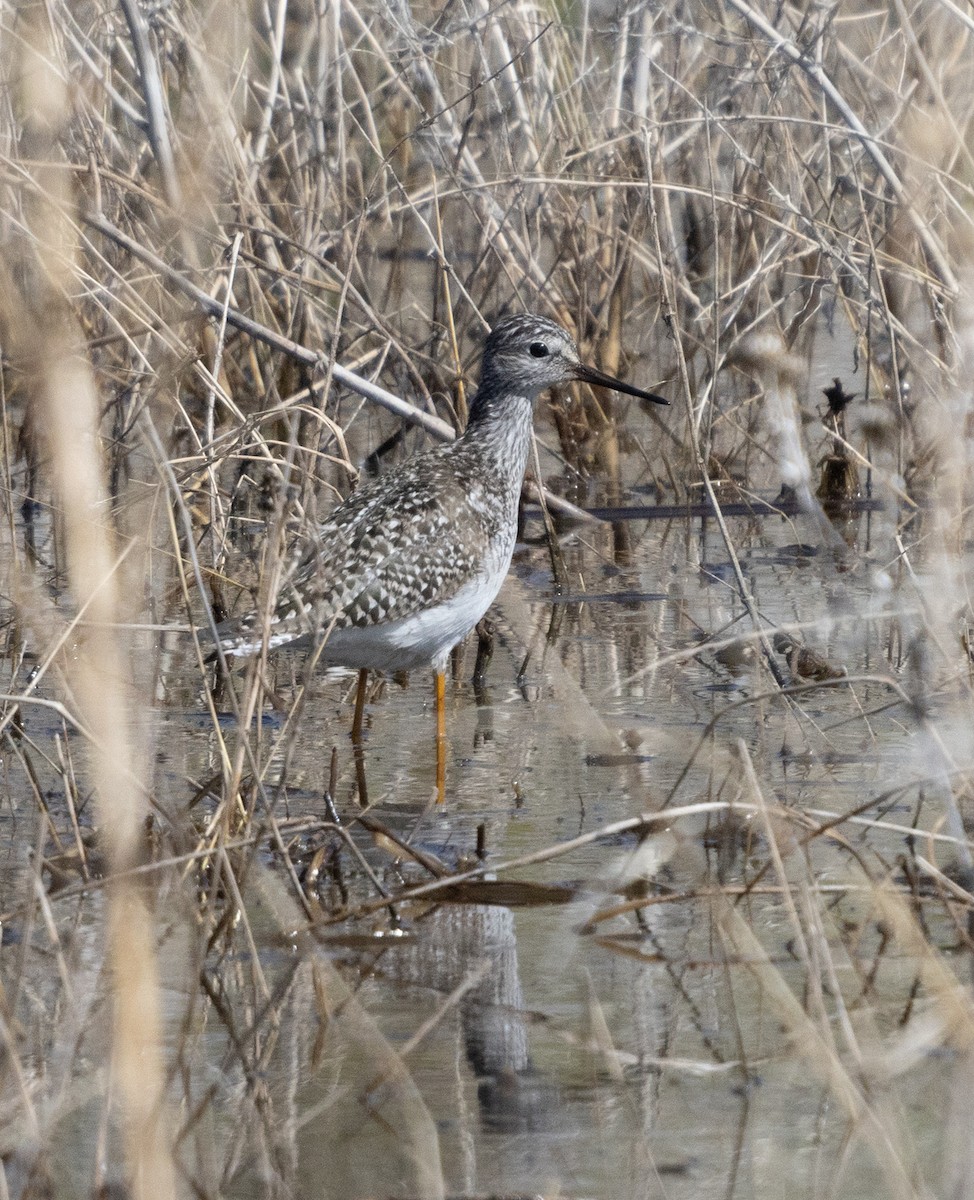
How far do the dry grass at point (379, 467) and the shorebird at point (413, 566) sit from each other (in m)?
0.28

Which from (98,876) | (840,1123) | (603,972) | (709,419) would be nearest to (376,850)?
(98,876)

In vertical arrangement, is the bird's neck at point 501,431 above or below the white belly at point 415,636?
above

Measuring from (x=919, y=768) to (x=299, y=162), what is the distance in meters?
4.64

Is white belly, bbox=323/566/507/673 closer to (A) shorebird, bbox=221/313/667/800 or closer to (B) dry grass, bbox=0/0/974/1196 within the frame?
(A) shorebird, bbox=221/313/667/800

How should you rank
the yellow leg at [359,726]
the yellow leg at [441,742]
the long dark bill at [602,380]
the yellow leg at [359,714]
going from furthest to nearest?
the long dark bill at [602,380] → the yellow leg at [359,714] → the yellow leg at [359,726] → the yellow leg at [441,742]

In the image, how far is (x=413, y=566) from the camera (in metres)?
5.74

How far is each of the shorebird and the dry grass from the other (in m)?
0.28

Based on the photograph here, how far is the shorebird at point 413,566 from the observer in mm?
5582

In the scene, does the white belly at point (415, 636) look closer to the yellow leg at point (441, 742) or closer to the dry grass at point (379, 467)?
the yellow leg at point (441, 742)

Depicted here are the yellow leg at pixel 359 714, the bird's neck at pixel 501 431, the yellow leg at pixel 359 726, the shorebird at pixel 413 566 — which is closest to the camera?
the shorebird at pixel 413 566

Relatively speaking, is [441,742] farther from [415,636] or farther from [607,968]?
[607,968]

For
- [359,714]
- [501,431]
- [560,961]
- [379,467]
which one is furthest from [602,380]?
[560,961]

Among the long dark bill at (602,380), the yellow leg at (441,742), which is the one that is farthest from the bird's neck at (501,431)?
the yellow leg at (441,742)

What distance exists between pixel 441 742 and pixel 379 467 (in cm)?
370
